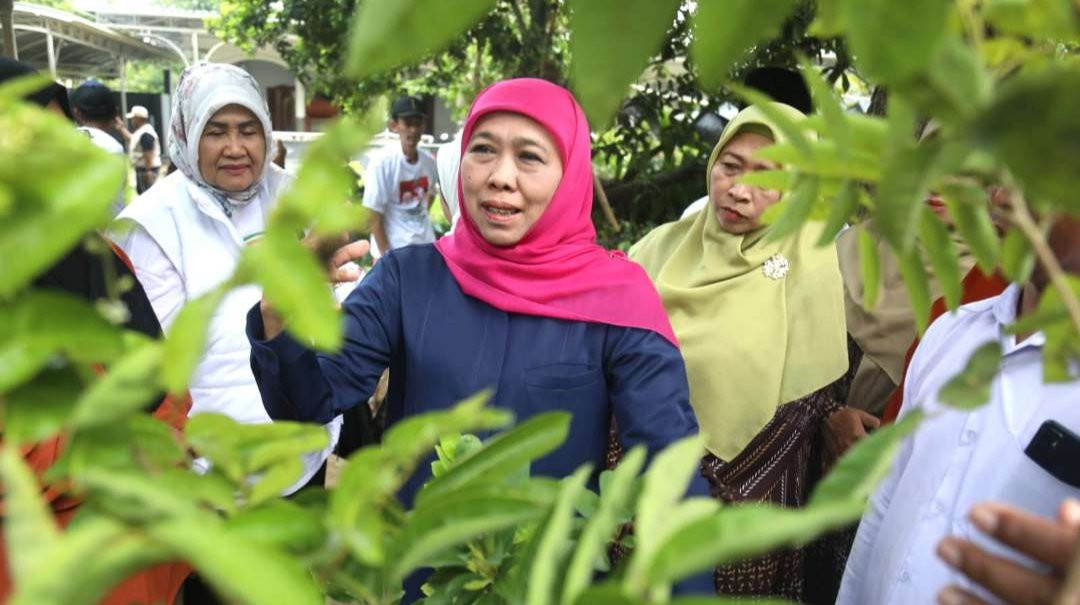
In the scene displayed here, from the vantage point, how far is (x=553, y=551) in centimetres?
56

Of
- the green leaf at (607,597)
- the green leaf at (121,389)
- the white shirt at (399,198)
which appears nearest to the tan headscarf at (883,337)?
the green leaf at (607,597)

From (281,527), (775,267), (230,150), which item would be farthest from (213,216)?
(281,527)

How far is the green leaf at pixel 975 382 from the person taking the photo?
0.59 m

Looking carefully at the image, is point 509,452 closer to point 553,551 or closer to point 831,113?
point 553,551

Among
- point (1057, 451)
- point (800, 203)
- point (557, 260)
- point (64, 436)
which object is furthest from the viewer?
point (557, 260)

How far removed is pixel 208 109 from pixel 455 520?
2223 mm

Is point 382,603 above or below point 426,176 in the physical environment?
above

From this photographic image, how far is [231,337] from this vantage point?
229 centimetres

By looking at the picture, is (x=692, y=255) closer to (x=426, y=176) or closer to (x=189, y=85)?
(x=189, y=85)

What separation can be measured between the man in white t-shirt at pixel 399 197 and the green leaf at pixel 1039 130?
521 centimetres

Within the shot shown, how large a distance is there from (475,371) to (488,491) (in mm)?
1180

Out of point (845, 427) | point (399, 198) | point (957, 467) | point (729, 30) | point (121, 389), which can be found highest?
point (729, 30)

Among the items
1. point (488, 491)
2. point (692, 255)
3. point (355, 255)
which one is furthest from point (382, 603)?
point (692, 255)

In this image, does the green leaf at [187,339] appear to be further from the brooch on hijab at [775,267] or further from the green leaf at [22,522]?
the brooch on hijab at [775,267]
